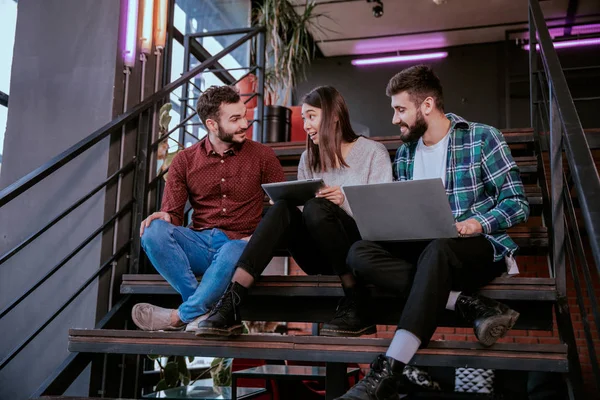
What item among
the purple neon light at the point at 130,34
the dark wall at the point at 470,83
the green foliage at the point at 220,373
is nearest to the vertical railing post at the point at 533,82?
the purple neon light at the point at 130,34

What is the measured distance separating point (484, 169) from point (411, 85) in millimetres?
417

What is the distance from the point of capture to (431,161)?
7.52 feet

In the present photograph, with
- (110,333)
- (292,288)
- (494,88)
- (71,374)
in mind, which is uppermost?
(494,88)

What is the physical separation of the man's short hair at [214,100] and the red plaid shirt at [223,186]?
119mm

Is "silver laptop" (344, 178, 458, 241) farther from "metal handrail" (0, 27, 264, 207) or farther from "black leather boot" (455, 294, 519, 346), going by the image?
"metal handrail" (0, 27, 264, 207)

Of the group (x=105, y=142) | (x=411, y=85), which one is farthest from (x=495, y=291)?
(x=105, y=142)

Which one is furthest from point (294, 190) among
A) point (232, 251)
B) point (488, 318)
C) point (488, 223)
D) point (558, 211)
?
point (558, 211)

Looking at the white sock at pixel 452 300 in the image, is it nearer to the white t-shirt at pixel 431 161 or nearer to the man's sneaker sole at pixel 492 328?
the man's sneaker sole at pixel 492 328

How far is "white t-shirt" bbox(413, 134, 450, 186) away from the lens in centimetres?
226

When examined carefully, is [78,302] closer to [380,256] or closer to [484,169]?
[380,256]

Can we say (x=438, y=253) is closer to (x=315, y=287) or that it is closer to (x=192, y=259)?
(x=315, y=287)

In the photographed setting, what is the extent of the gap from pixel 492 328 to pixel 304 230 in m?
0.78

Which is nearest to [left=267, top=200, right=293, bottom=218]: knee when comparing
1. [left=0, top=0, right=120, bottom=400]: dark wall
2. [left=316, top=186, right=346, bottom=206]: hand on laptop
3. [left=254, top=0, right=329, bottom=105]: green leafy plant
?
[left=316, top=186, right=346, bottom=206]: hand on laptop

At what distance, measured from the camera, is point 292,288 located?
218cm
